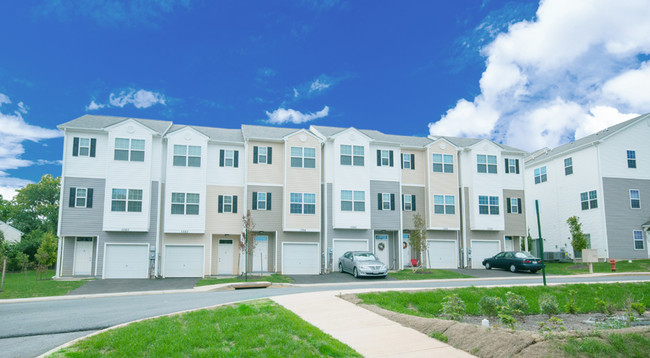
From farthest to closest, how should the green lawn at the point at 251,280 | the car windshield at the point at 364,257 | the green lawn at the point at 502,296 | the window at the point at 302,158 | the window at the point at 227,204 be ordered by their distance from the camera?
the window at the point at 302,158, the window at the point at 227,204, the car windshield at the point at 364,257, the green lawn at the point at 251,280, the green lawn at the point at 502,296

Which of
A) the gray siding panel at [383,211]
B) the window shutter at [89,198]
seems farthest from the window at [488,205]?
the window shutter at [89,198]

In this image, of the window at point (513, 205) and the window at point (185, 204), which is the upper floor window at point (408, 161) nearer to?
the window at point (513, 205)

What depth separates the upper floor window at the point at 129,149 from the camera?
86.5 feet

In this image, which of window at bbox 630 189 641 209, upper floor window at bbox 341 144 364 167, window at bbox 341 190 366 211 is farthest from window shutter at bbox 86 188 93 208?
window at bbox 630 189 641 209

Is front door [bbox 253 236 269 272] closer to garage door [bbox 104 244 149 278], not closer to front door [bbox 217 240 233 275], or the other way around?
front door [bbox 217 240 233 275]

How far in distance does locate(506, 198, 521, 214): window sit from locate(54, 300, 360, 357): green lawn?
2759cm

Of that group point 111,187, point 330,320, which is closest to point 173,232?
point 111,187

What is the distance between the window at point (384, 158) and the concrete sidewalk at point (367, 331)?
19.6 metres

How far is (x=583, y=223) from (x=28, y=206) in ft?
201

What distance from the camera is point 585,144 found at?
112 ft

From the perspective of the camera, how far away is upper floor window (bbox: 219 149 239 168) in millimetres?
28844

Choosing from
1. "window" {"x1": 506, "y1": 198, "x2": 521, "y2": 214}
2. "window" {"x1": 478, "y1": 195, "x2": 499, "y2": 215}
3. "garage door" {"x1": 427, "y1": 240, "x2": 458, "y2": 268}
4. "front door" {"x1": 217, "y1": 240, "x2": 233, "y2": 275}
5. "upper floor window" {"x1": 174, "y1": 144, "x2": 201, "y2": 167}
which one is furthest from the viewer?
"window" {"x1": 506, "y1": 198, "x2": 521, "y2": 214}

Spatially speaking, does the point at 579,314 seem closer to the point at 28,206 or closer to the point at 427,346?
the point at 427,346

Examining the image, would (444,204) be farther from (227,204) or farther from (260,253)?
(227,204)
